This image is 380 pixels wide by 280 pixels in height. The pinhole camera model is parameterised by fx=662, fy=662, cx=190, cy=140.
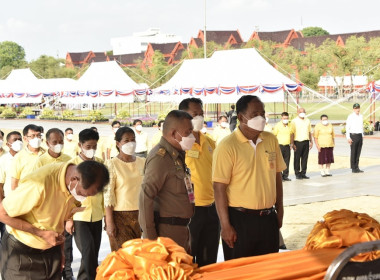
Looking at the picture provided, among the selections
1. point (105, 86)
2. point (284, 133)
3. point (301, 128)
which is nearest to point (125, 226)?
point (284, 133)

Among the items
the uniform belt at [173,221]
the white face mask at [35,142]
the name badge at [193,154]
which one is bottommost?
the uniform belt at [173,221]

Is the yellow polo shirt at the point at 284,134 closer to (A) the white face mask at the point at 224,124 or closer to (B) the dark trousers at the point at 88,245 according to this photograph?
(A) the white face mask at the point at 224,124

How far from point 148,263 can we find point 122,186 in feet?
11.0

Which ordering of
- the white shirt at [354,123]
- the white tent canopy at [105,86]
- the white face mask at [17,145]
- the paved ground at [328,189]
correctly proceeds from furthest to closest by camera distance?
the white tent canopy at [105,86] < the white shirt at [354,123] < the paved ground at [328,189] < the white face mask at [17,145]

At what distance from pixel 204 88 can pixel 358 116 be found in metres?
14.2

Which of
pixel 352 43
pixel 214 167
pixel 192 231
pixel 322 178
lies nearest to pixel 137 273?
pixel 214 167

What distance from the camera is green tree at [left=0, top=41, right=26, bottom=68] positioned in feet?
423

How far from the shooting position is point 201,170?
636 cm

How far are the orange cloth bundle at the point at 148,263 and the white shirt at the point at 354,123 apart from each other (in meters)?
14.8

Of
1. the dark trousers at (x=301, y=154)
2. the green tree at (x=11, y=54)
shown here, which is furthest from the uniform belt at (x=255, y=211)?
the green tree at (x=11, y=54)

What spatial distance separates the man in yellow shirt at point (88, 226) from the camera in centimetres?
668

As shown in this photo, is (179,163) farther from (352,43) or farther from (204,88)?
(352,43)

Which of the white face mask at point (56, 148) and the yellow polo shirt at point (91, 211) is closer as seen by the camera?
the yellow polo shirt at point (91, 211)

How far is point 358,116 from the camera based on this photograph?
17406 mm
